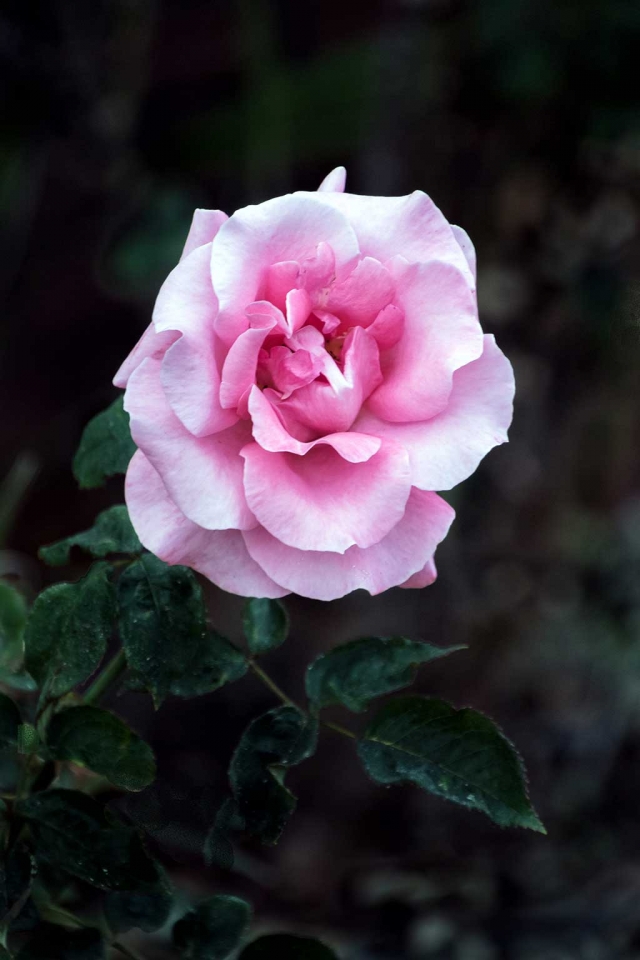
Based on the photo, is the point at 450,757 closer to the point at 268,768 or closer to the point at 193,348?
the point at 268,768

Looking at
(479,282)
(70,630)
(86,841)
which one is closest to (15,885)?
(86,841)

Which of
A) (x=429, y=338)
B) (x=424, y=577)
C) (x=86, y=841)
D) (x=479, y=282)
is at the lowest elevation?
(x=479, y=282)

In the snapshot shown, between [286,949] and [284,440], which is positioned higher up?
[284,440]

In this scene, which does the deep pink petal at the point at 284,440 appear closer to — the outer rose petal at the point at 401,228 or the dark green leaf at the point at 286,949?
the outer rose petal at the point at 401,228

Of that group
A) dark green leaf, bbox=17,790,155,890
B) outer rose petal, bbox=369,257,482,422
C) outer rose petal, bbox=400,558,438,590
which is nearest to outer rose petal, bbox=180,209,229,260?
outer rose petal, bbox=369,257,482,422

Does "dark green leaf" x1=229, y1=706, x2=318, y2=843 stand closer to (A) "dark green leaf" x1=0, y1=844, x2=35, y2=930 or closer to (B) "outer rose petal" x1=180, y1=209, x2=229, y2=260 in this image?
(A) "dark green leaf" x1=0, y1=844, x2=35, y2=930
